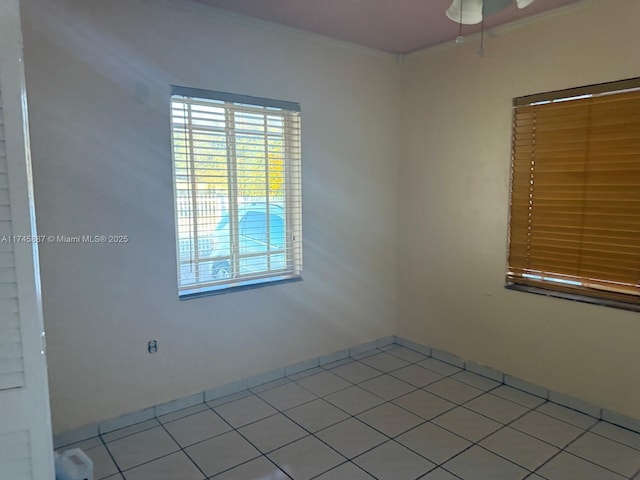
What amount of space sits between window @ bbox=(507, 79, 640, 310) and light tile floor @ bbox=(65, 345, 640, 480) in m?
0.82

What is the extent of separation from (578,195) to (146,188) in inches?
106

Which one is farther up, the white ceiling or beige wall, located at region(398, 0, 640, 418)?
the white ceiling

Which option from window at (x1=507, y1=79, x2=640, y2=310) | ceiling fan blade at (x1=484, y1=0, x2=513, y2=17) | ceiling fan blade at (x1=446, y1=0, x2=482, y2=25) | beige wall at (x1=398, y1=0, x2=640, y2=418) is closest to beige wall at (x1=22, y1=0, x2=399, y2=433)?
beige wall at (x1=398, y1=0, x2=640, y2=418)

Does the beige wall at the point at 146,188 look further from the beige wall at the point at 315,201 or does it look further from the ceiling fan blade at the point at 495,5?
the ceiling fan blade at the point at 495,5

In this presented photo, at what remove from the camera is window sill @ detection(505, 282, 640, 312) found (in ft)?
8.38

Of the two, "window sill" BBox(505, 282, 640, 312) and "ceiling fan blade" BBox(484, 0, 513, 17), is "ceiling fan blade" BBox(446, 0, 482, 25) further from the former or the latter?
"window sill" BBox(505, 282, 640, 312)

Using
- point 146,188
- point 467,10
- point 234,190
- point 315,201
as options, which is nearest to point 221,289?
point 234,190

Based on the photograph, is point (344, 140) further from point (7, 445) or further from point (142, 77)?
point (7, 445)

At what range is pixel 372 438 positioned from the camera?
2.51 meters

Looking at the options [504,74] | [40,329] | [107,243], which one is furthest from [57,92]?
[504,74]

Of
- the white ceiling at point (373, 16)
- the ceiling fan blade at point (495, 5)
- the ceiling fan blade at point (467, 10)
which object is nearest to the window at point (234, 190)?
the white ceiling at point (373, 16)

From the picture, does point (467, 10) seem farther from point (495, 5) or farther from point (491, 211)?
point (491, 211)

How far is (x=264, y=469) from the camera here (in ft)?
7.31

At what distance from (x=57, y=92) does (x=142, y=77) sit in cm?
46
